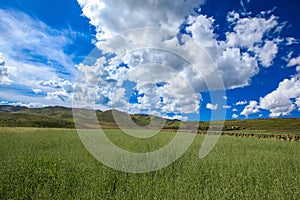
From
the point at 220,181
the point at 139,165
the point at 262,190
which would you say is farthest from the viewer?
the point at 139,165

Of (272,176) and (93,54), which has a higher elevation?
(93,54)

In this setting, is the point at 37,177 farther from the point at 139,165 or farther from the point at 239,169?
the point at 239,169

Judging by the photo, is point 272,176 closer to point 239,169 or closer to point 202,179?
point 239,169

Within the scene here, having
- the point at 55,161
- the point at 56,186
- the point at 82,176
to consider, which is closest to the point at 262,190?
the point at 82,176

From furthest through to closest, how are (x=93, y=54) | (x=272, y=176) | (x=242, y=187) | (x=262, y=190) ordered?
(x=93, y=54), (x=272, y=176), (x=242, y=187), (x=262, y=190)

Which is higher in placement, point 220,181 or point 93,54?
point 93,54

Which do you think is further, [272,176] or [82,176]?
[272,176]

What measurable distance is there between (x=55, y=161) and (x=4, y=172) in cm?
193

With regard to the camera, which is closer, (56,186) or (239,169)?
(56,186)

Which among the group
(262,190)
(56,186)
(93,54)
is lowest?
(56,186)

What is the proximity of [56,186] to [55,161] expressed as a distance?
2669 mm

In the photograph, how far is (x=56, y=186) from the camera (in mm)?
5738

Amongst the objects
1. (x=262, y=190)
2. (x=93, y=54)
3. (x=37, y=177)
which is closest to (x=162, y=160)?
(x=262, y=190)

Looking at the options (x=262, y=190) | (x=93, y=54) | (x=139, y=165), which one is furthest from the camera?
(x=93, y=54)
